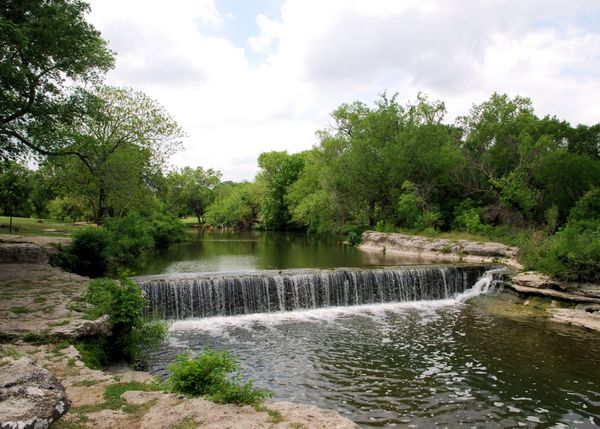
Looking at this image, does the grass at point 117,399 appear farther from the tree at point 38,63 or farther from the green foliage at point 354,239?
the green foliage at point 354,239

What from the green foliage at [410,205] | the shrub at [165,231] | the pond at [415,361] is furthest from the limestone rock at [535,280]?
the shrub at [165,231]

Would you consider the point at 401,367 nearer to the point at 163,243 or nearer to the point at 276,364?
the point at 276,364

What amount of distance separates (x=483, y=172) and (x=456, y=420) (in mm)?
28593

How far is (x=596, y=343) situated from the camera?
12305mm

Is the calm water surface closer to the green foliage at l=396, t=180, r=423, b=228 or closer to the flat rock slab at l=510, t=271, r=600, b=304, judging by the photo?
the green foliage at l=396, t=180, r=423, b=228

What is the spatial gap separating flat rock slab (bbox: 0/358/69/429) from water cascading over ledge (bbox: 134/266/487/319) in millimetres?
10365

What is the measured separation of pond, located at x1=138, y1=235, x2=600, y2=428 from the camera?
8.18 meters

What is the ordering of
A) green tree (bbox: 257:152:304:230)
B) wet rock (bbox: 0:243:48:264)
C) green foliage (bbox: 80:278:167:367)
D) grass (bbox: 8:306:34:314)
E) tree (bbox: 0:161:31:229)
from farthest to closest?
green tree (bbox: 257:152:304:230) → tree (bbox: 0:161:31:229) → wet rock (bbox: 0:243:48:264) → green foliage (bbox: 80:278:167:367) → grass (bbox: 8:306:34:314)

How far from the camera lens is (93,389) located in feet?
20.4

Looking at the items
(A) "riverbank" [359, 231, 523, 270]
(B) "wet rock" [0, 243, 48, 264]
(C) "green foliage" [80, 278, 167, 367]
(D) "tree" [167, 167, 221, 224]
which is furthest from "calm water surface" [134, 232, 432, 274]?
(D) "tree" [167, 167, 221, 224]

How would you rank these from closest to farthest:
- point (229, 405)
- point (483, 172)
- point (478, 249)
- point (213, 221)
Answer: point (229, 405) < point (478, 249) < point (483, 172) < point (213, 221)

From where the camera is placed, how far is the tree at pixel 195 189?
7138 centimetres

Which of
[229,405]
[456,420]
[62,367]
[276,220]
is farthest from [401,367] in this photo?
[276,220]

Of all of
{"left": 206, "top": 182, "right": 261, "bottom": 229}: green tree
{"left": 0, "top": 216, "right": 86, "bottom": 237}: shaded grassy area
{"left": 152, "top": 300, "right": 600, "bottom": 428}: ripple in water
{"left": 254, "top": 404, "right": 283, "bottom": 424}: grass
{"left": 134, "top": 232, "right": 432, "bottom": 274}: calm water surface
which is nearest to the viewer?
{"left": 254, "top": 404, "right": 283, "bottom": 424}: grass
